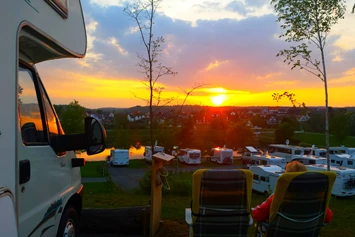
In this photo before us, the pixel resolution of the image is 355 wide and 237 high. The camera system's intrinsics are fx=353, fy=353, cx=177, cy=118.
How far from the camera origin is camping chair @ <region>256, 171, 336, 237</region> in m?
3.31

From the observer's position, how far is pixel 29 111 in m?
2.72

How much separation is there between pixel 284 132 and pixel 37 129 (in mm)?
45497

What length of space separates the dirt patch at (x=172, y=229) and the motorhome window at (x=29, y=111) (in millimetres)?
2581

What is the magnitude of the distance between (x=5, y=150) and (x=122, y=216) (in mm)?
3437

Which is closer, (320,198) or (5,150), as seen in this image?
(5,150)

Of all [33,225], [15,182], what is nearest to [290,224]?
[33,225]

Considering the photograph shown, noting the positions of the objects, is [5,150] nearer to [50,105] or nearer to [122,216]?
[50,105]

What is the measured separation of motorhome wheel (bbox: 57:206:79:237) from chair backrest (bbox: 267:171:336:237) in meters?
1.94

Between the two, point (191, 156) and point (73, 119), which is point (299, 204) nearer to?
point (73, 119)

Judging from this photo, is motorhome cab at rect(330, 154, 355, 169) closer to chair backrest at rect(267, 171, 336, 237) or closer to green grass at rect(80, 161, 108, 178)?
green grass at rect(80, 161, 108, 178)

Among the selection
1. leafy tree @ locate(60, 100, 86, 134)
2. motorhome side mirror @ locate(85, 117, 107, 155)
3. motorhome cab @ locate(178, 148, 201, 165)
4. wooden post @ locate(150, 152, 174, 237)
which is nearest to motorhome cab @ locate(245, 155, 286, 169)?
motorhome cab @ locate(178, 148, 201, 165)

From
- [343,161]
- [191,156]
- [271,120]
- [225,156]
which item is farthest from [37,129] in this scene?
[271,120]

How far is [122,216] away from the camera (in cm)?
499

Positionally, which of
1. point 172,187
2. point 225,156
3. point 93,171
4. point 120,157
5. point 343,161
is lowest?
point 93,171
